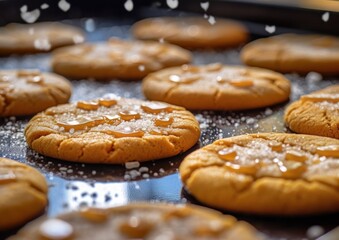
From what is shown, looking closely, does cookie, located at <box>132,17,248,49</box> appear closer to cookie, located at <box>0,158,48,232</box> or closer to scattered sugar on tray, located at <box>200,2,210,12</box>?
scattered sugar on tray, located at <box>200,2,210,12</box>

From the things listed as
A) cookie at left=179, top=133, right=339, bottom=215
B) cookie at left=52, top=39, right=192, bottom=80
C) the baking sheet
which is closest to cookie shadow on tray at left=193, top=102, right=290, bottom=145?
the baking sheet

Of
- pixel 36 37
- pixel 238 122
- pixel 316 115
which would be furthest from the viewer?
pixel 36 37

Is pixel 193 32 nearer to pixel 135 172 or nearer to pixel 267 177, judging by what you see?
pixel 135 172

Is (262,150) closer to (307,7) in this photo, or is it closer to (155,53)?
(155,53)

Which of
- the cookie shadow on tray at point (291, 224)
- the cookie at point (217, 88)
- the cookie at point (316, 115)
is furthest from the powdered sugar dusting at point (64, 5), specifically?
the cookie shadow on tray at point (291, 224)

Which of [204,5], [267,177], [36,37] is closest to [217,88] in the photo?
[267,177]

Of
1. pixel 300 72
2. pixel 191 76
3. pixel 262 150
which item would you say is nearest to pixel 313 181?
pixel 262 150
